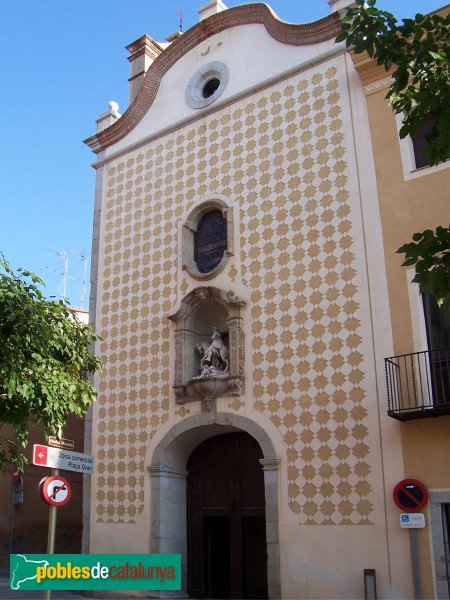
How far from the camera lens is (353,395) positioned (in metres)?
12.2

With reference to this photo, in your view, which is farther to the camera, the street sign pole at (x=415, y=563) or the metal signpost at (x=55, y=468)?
the street sign pole at (x=415, y=563)

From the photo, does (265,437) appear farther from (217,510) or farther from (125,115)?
(125,115)

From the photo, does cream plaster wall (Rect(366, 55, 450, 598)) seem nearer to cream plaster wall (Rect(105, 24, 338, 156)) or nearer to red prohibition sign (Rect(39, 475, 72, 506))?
cream plaster wall (Rect(105, 24, 338, 156))

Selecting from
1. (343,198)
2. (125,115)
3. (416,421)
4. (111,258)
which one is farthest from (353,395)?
(125,115)

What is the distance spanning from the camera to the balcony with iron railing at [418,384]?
430 inches

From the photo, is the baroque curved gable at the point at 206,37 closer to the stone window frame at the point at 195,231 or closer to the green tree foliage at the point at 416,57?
the stone window frame at the point at 195,231

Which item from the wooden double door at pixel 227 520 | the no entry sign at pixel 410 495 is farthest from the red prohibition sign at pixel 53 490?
the wooden double door at pixel 227 520

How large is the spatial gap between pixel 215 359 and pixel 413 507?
5.07 m

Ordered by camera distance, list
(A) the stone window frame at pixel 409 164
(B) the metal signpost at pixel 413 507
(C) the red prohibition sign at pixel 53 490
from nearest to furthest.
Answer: (C) the red prohibition sign at pixel 53 490
(B) the metal signpost at pixel 413 507
(A) the stone window frame at pixel 409 164

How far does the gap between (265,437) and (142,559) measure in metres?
3.53

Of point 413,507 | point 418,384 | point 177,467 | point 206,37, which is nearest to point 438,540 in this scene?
point 413,507

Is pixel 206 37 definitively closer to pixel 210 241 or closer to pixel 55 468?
pixel 210 241

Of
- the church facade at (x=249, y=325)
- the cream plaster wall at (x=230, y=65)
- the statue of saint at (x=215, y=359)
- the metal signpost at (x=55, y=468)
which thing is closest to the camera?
the metal signpost at (x=55, y=468)

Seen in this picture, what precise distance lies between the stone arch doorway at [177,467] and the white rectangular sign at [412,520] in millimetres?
2842
